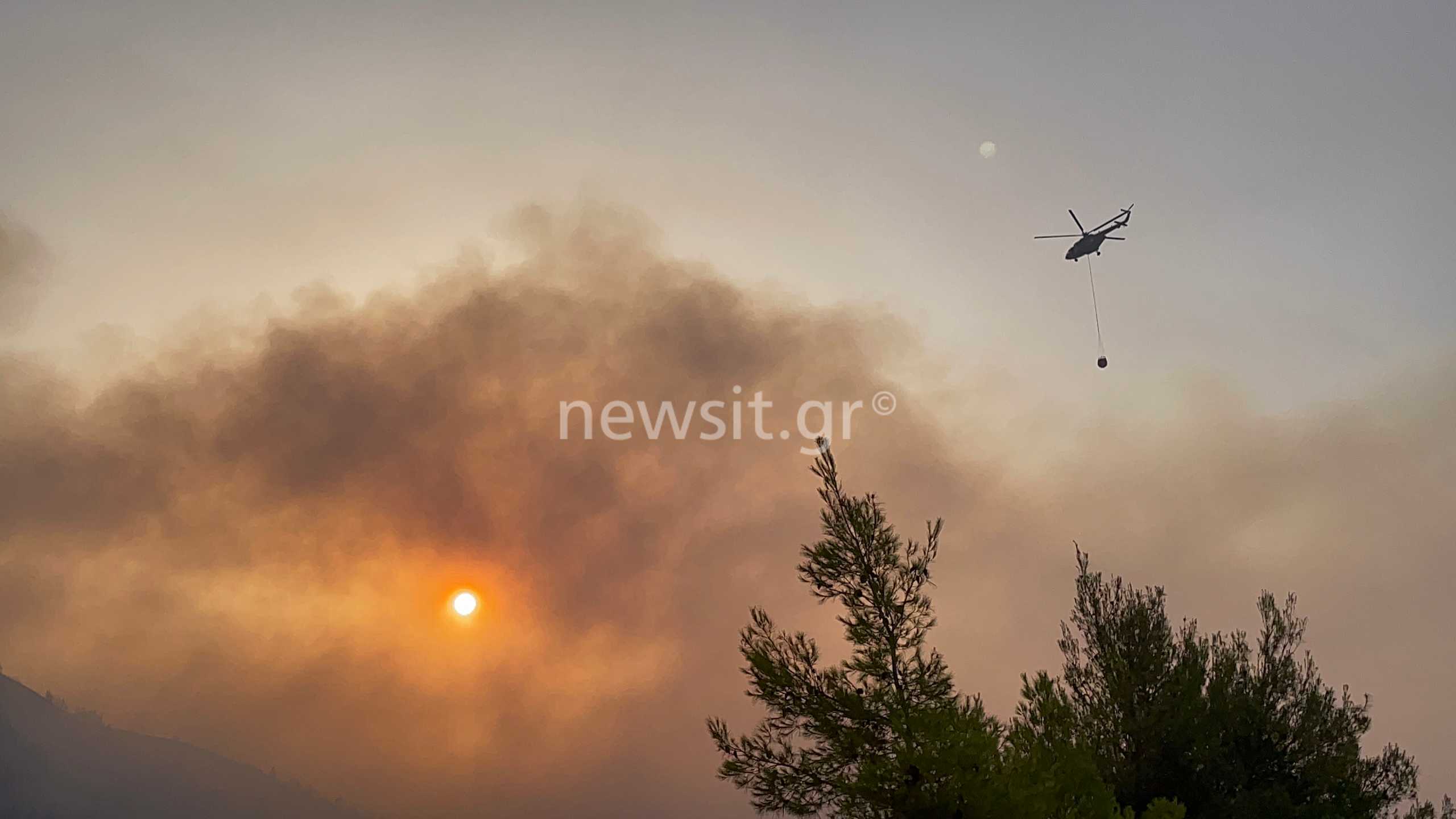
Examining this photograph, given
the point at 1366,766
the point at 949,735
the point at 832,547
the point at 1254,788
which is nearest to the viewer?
the point at 949,735

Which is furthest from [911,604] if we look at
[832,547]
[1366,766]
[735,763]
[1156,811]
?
[1366,766]

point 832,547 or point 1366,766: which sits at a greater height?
point 832,547

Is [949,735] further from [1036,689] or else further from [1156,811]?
[1156,811]

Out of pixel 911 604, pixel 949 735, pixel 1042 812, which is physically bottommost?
pixel 1042 812

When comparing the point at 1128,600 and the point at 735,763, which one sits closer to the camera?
the point at 735,763

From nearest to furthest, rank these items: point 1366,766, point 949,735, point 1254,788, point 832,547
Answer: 1. point 949,735
2. point 832,547
3. point 1254,788
4. point 1366,766

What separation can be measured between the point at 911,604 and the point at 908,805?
11.7 ft

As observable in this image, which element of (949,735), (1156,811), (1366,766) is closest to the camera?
(949,735)

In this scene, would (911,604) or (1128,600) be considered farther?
(1128,600)

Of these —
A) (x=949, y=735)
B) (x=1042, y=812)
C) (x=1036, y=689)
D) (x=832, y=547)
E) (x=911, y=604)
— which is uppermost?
(x=832, y=547)

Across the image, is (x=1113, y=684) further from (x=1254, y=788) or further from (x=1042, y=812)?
(x=1042, y=812)

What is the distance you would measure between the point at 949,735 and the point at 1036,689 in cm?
299

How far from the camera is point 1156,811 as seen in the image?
15367 mm

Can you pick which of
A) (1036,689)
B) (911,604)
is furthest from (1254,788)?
(911,604)
